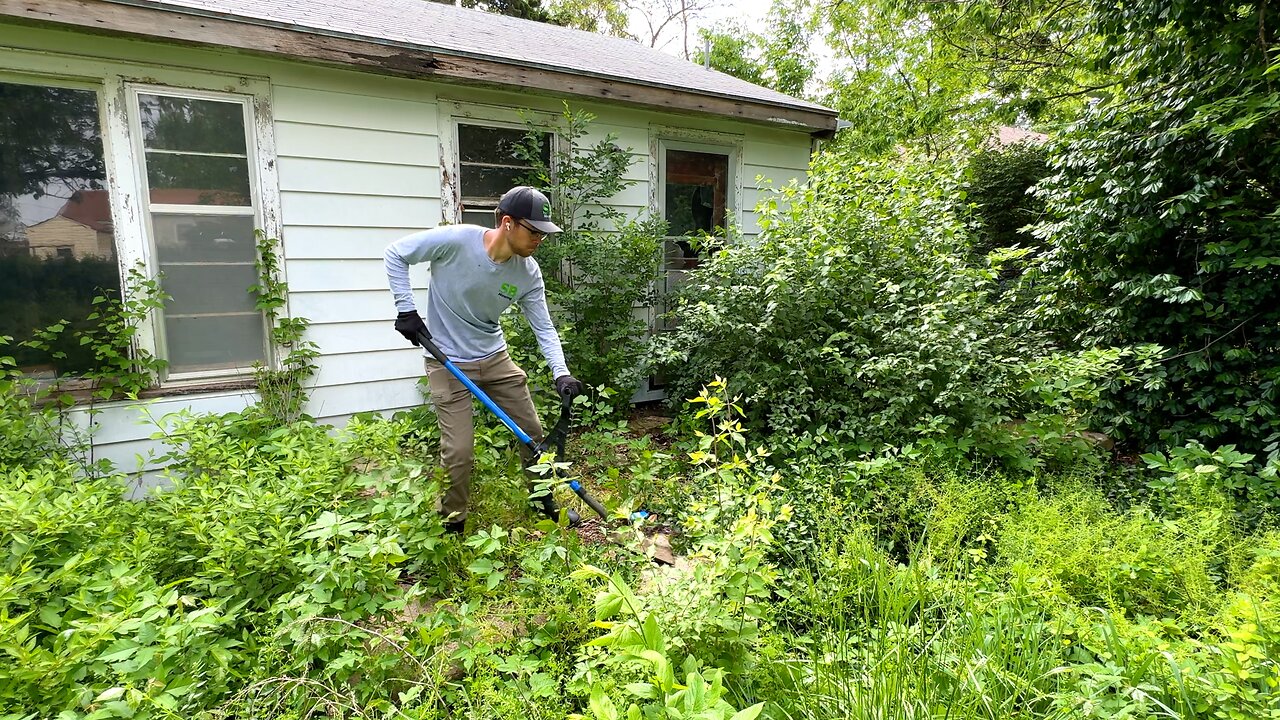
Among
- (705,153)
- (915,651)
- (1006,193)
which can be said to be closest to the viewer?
(915,651)

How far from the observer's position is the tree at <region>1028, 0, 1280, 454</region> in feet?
12.8

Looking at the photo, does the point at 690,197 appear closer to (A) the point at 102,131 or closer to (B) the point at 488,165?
(B) the point at 488,165

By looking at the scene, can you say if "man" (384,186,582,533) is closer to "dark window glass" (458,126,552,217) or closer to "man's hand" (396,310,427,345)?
"man's hand" (396,310,427,345)

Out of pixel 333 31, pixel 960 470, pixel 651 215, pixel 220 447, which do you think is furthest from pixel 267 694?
pixel 651 215

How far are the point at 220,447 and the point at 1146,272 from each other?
6.22 metres

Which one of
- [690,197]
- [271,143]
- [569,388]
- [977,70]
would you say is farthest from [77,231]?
[977,70]

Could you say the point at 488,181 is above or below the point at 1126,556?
above

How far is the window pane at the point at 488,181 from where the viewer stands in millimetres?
4918

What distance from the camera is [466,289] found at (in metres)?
3.22

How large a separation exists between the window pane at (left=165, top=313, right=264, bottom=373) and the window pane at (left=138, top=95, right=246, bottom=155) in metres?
1.11

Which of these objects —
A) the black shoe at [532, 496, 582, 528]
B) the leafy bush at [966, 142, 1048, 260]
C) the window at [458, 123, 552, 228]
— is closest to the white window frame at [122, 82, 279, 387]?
the window at [458, 123, 552, 228]

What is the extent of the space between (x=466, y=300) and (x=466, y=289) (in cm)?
7

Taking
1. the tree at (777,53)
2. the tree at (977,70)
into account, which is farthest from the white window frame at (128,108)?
the tree at (777,53)

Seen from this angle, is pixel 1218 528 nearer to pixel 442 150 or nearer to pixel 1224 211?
pixel 1224 211
